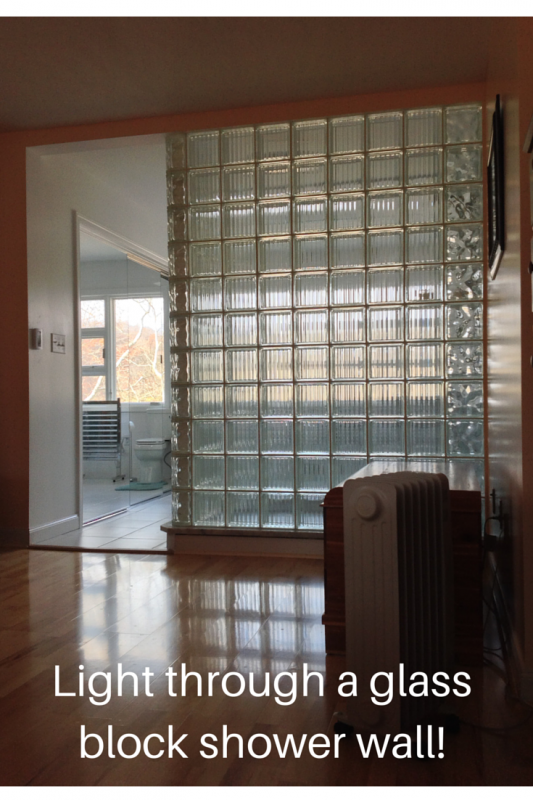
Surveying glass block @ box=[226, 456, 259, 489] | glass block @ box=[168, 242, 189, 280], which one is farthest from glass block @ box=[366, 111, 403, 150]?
glass block @ box=[226, 456, 259, 489]

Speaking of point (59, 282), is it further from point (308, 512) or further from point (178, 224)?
point (308, 512)

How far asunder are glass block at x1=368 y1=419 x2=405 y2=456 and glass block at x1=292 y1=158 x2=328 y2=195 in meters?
1.37

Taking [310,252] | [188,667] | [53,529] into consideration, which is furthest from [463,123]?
[53,529]

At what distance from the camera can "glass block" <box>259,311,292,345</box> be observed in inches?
158

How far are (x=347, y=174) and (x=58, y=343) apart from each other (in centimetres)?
226

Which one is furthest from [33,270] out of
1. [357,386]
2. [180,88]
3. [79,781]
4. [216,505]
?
[79,781]

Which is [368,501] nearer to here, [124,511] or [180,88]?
[180,88]

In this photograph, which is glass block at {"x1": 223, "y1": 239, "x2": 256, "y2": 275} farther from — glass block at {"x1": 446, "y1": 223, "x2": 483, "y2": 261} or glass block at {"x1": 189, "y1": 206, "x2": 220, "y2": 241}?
glass block at {"x1": 446, "y1": 223, "x2": 483, "y2": 261}

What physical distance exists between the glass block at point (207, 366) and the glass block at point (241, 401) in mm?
116

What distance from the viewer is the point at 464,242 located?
3717mm

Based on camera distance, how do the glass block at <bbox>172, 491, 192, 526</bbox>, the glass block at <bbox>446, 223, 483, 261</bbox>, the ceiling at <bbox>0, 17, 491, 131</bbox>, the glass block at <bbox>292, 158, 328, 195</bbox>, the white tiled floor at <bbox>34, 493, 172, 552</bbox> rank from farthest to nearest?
the white tiled floor at <bbox>34, 493, 172, 552</bbox>
the glass block at <bbox>172, 491, 192, 526</bbox>
the glass block at <bbox>292, 158, 328, 195</bbox>
the glass block at <bbox>446, 223, 483, 261</bbox>
the ceiling at <bbox>0, 17, 491, 131</bbox>

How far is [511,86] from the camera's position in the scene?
229 centimetres

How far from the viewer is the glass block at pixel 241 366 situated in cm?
407

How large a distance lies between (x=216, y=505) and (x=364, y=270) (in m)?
1.64
